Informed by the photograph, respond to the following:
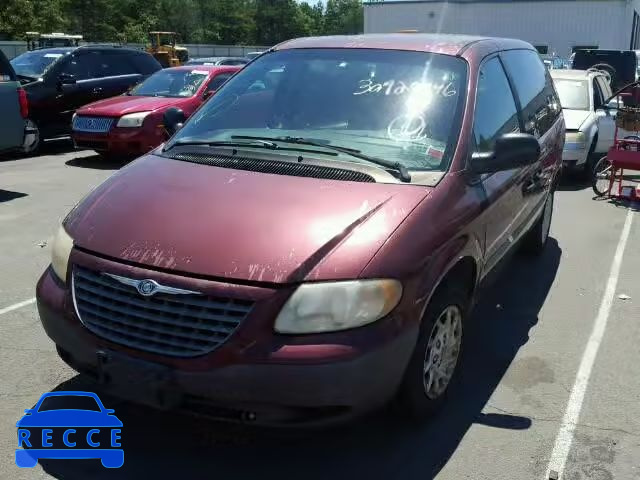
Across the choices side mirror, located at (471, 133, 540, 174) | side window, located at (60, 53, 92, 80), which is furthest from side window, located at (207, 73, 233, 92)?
side mirror, located at (471, 133, 540, 174)

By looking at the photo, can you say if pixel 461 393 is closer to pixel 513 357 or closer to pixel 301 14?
pixel 513 357

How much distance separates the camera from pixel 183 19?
84375 millimetres

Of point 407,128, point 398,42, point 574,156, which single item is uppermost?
point 398,42

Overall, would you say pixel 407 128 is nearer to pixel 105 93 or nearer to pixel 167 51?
pixel 105 93

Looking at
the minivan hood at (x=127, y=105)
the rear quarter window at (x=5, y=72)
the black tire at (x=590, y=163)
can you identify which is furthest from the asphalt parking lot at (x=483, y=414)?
the minivan hood at (x=127, y=105)

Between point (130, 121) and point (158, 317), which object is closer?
point (158, 317)

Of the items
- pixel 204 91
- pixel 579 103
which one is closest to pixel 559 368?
pixel 579 103

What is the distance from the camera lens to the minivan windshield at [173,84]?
11.8 m

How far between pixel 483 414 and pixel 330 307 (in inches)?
51.9

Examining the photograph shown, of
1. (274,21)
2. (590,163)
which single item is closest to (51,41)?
(590,163)

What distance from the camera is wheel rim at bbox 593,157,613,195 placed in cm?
933

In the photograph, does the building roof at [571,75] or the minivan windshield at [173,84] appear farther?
the minivan windshield at [173,84]

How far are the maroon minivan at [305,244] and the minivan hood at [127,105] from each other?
7.04 m

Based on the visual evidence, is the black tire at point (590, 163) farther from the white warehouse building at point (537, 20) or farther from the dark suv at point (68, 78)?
the white warehouse building at point (537, 20)
